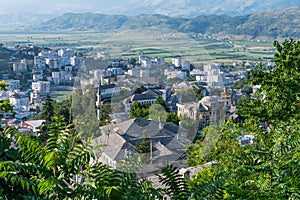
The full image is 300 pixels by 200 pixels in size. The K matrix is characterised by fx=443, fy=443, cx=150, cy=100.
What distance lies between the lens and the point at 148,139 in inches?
109

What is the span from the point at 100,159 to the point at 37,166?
0.78 m

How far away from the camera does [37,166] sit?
1.87 metres

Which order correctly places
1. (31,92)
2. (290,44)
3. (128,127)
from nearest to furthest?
1. (128,127)
2. (290,44)
3. (31,92)

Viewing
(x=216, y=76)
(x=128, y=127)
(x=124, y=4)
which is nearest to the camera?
(x=128, y=127)

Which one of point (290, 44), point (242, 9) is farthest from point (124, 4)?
point (290, 44)

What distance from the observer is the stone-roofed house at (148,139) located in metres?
2.66

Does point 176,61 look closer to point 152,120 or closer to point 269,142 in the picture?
point 152,120

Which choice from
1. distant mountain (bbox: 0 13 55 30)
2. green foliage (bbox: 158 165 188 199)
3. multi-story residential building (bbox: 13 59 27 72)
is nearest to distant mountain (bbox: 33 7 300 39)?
multi-story residential building (bbox: 13 59 27 72)

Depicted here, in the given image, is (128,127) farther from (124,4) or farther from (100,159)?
(124,4)

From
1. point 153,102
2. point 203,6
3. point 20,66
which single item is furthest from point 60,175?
point 203,6

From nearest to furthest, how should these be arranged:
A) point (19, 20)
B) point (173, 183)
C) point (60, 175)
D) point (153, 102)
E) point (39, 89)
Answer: point (60, 175) → point (173, 183) → point (153, 102) → point (39, 89) → point (19, 20)

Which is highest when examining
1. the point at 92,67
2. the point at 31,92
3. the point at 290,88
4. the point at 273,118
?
the point at 92,67

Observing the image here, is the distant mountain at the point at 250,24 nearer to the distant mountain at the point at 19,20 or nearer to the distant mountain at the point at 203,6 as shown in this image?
the distant mountain at the point at 203,6

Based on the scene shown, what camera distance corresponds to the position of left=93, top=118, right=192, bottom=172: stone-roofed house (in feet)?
8.71
